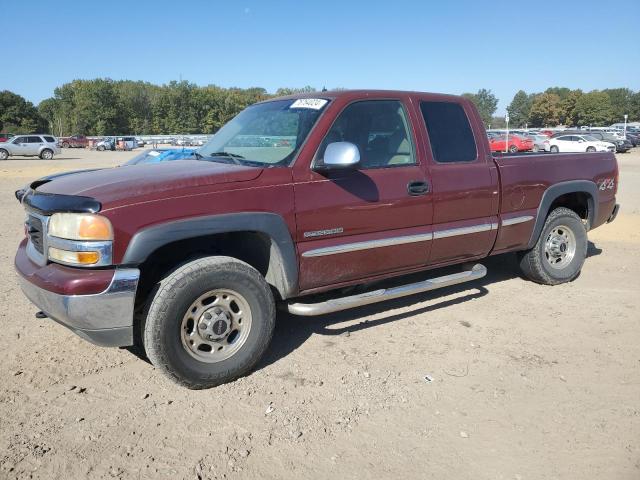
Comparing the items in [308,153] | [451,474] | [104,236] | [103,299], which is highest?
[308,153]

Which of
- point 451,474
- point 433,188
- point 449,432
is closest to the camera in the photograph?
point 451,474

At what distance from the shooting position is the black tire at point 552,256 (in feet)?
18.1

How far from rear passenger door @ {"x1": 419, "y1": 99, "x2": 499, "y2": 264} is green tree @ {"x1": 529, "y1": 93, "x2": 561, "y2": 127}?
11960 centimetres

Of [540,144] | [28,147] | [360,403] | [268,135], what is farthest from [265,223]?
[28,147]

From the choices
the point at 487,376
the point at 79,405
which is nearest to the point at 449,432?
the point at 487,376

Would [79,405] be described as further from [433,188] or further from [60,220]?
[433,188]

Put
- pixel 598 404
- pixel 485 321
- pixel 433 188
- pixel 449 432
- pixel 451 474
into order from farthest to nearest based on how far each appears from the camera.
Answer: pixel 485 321 < pixel 433 188 < pixel 598 404 < pixel 449 432 < pixel 451 474

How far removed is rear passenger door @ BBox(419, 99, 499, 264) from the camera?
440 cm

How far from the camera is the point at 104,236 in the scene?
10.0 ft

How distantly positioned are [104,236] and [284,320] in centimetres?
214

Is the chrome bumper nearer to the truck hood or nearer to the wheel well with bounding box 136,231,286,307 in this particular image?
the wheel well with bounding box 136,231,286,307

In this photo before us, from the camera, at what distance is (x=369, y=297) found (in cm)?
404

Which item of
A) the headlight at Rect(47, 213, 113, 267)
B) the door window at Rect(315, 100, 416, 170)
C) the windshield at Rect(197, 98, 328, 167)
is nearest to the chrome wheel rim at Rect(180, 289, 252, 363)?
the headlight at Rect(47, 213, 113, 267)

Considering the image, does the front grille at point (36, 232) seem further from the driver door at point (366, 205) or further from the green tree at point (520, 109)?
the green tree at point (520, 109)
